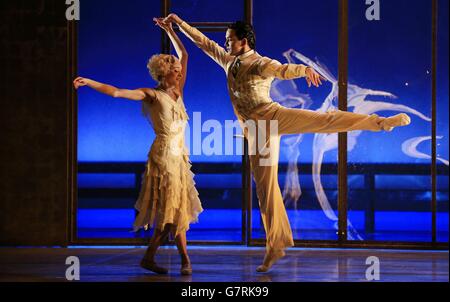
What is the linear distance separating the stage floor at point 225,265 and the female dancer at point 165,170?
32 centimetres

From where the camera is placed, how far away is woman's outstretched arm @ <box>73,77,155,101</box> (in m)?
4.80

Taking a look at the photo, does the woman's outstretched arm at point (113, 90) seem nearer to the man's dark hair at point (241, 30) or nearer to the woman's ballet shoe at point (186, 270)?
the man's dark hair at point (241, 30)

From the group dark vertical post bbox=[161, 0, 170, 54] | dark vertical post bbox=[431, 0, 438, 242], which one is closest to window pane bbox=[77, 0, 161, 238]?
dark vertical post bbox=[161, 0, 170, 54]

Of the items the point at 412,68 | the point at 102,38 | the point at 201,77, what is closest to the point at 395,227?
the point at 412,68

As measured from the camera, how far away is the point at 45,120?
714cm

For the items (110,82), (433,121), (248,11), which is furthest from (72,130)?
(433,121)

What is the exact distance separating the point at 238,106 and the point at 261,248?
1.95m

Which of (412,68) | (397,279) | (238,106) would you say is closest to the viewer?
(397,279)

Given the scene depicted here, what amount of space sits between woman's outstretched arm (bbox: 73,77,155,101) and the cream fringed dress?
0.28 feet

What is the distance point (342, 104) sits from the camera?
23.1 ft

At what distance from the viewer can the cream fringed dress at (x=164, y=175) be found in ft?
17.1
